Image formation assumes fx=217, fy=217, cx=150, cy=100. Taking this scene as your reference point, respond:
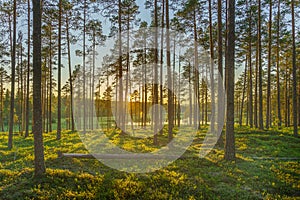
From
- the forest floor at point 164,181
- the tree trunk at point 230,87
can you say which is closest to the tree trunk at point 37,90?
the forest floor at point 164,181

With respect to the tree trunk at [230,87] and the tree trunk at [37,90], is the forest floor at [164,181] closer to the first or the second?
the tree trunk at [37,90]

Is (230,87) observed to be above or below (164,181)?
above

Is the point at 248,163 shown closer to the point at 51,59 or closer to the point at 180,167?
the point at 180,167

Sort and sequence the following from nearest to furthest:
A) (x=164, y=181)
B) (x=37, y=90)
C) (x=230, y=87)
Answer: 1. (x=164, y=181)
2. (x=37, y=90)
3. (x=230, y=87)

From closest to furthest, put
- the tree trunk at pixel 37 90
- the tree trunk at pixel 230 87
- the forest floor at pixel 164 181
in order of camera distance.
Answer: the forest floor at pixel 164 181, the tree trunk at pixel 37 90, the tree trunk at pixel 230 87

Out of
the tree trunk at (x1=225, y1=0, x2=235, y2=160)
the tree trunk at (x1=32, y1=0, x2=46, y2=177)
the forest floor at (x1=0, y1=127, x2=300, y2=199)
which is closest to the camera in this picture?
the forest floor at (x1=0, y1=127, x2=300, y2=199)

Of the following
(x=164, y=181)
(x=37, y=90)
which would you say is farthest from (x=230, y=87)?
(x=37, y=90)

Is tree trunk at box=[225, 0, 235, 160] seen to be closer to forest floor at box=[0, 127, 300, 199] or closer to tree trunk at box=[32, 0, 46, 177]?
forest floor at box=[0, 127, 300, 199]

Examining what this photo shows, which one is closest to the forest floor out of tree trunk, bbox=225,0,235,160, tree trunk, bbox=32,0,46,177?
tree trunk, bbox=32,0,46,177

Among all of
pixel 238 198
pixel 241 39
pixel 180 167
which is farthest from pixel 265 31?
pixel 238 198

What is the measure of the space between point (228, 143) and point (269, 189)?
10.8 ft

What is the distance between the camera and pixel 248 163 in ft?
29.7

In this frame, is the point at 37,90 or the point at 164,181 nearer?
the point at 164,181

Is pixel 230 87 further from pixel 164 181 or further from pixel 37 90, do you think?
pixel 37 90
